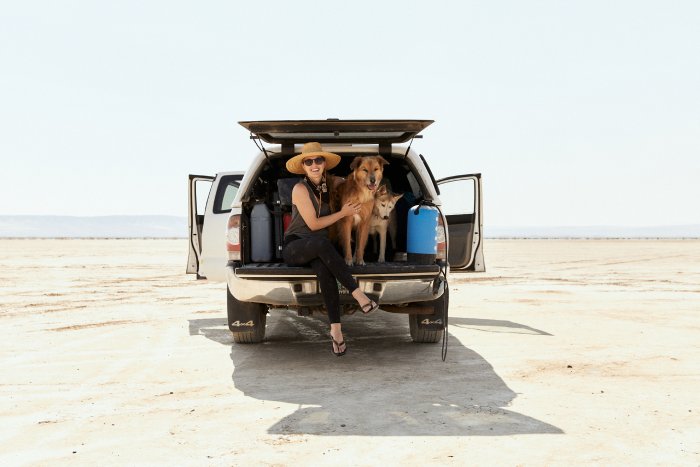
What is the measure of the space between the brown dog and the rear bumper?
0.51m

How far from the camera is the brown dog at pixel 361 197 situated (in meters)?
6.35

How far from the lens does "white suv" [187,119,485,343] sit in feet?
19.6

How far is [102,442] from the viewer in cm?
382

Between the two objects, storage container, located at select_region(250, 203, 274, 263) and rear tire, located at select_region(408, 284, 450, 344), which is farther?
storage container, located at select_region(250, 203, 274, 263)

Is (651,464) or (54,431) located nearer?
(651,464)

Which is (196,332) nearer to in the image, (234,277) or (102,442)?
(234,277)

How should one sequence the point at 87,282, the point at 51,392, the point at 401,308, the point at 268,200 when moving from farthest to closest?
the point at 87,282
the point at 268,200
the point at 401,308
the point at 51,392

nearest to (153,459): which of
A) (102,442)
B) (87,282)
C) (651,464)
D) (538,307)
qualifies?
(102,442)

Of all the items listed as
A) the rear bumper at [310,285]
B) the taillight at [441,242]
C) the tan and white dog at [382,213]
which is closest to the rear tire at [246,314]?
the rear bumper at [310,285]

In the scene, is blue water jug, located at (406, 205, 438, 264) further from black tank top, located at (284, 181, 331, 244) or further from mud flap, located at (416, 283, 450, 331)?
black tank top, located at (284, 181, 331, 244)

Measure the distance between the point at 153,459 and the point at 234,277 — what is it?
2738 millimetres

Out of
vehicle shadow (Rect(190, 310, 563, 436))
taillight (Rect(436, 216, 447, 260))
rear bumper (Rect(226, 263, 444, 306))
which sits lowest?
vehicle shadow (Rect(190, 310, 563, 436))

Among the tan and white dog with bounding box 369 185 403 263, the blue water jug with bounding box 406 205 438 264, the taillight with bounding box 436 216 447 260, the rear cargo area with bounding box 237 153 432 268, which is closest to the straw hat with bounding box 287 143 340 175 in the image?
the rear cargo area with bounding box 237 153 432 268

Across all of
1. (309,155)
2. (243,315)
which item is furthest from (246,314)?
(309,155)
